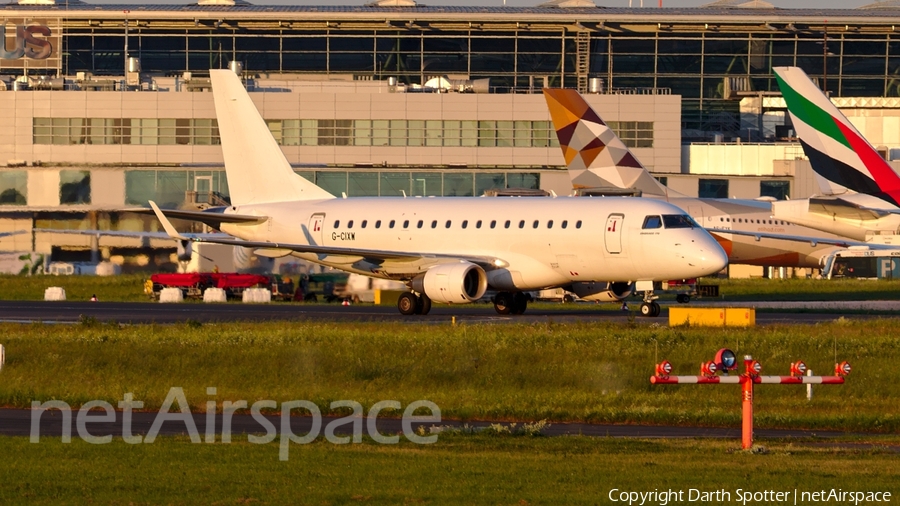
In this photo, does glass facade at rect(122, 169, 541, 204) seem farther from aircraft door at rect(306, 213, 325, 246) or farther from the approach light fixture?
the approach light fixture

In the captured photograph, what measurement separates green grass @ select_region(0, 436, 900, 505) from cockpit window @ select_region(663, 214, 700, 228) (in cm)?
2216

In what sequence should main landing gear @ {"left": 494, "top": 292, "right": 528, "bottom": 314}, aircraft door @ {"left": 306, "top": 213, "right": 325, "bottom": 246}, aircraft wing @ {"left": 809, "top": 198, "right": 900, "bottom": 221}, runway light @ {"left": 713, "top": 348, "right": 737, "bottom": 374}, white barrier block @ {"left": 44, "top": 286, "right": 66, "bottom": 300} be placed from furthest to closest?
white barrier block @ {"left": 44, "top": 286, "right": 66, "bottom": 300} < aircraft wing @ {"left": 809, "top": 198, "right": 900, "bottom": 221} < aircraft door @ {"left": 306, "top": 213, "right": 325, "bottom": 246} < main landing gear @ {"left": 494, "top": 292, "right": 528, "bottom": 314} < runway light @ {"left": 713, "top": 348, "right": 737, "bottom": 374}

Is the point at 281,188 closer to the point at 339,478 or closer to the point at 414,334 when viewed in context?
the point at 414,334

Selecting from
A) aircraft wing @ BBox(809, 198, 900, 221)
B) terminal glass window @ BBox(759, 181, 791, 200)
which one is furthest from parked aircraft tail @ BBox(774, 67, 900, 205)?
terminal glass window @ BBox(759, 181, 791, 200)

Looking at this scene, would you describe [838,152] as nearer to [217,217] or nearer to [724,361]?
[217,217]

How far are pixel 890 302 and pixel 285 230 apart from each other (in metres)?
23.8

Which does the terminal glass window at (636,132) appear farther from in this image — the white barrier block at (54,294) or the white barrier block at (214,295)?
the white barrier block at (54,294)

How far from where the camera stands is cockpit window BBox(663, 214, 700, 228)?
136ft

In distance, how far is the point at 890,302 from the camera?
53125 millimetres

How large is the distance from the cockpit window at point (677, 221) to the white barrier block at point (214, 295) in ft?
79.1

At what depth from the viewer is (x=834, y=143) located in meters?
53.0

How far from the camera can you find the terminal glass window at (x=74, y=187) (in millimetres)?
91188

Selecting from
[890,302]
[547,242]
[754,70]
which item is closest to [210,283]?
[547,242]

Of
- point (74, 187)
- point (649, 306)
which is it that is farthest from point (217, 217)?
point (74, 187)
